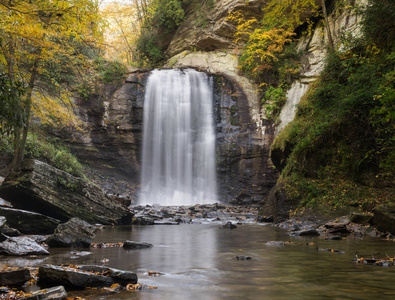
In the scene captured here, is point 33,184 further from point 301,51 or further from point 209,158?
point 301,51

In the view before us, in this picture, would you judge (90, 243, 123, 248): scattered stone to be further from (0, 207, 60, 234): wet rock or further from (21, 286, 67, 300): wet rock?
(21, 286, 67, 300): wet rock

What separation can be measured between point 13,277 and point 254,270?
102 inches

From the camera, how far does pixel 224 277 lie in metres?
3.39

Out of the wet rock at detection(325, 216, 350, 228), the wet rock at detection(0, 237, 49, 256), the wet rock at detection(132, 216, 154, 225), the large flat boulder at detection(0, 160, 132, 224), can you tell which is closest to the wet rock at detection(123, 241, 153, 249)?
the wet rock at detection(0, 237, 49, 256)

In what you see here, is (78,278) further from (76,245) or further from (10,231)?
(10,231)

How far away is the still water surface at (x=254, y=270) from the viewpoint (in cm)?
277

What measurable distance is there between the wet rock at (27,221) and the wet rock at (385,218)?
722cm

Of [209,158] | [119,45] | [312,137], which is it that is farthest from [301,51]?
[119,45]

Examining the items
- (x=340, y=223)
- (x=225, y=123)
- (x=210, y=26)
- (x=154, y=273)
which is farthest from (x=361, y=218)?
(x=210, y=26)

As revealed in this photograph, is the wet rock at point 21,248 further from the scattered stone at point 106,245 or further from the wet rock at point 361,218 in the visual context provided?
the wet rock at point 361,218

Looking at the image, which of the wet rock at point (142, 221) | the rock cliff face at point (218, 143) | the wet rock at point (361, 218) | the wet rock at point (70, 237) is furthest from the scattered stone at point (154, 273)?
the rock cliff face at point (218, 143)

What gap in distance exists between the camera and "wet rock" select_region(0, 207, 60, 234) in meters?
6.33

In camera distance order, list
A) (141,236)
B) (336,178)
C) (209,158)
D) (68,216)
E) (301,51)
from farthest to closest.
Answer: (209,158), (301,51), (336,178), (68,216), (141,236)

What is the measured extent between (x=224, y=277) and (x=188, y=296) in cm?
75
